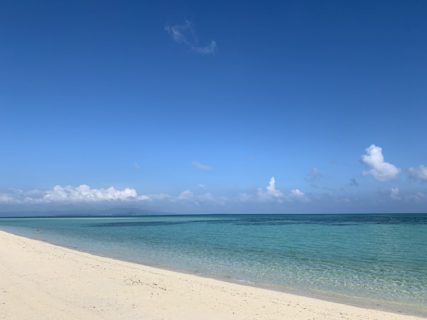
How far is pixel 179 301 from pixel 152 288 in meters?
2.17

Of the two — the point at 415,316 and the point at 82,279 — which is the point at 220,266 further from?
the point at 415,316

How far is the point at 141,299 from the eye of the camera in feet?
40.9

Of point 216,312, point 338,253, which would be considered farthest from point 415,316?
point 338,253

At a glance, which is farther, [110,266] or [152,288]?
[110,266]

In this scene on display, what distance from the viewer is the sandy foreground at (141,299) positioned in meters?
10.7

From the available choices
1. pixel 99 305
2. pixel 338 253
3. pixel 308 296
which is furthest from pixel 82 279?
pixel 338 253

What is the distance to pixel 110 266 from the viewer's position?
19.9m

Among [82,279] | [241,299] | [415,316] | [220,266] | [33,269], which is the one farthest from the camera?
[220,266]

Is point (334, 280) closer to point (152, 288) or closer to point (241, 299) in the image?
point (241, 299)

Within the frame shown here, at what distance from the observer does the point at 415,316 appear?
12203mm

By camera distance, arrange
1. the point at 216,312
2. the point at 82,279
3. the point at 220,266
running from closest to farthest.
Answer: the point at 216,312, the point at 82,279, the point at 220,266

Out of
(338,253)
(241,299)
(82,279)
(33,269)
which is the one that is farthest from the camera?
(338,253)

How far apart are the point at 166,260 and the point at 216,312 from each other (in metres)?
14.4

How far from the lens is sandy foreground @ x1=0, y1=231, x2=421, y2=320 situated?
1073 cm
